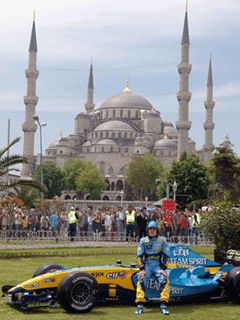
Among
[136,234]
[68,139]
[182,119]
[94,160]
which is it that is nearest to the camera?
[136,234]

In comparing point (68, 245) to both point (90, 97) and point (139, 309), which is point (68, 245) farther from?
point (90, 97)

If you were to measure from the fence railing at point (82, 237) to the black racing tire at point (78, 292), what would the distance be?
15.0m

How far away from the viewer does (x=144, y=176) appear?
10006 centimetres

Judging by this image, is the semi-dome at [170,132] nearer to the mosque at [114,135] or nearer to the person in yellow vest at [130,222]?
the mosque at [114,135]

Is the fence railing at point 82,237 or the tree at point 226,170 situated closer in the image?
the fence railing at point 82,237

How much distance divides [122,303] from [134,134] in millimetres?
122172

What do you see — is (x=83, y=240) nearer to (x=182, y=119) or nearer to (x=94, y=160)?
(x=182, y=119)

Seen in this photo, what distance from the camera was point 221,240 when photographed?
15.8 m

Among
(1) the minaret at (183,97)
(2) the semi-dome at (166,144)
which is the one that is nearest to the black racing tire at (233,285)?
(1) the minaret at (183,97)

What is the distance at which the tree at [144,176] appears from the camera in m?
100

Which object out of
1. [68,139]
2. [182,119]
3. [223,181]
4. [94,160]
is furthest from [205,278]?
[68,139]

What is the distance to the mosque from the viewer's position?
302 ft

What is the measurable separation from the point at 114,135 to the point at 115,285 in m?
120

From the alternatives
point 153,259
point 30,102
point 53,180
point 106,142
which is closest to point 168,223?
point 153,259
